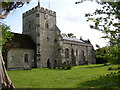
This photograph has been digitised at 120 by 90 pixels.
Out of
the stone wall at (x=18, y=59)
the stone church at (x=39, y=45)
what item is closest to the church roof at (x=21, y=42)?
the stone church at (x=39, y=45)

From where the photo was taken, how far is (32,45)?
120 ft

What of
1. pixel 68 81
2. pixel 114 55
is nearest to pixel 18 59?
pixel 68 81

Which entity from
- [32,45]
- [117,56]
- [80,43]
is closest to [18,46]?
[32,45]

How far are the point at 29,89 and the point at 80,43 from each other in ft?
136

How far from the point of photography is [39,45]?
37.0 m

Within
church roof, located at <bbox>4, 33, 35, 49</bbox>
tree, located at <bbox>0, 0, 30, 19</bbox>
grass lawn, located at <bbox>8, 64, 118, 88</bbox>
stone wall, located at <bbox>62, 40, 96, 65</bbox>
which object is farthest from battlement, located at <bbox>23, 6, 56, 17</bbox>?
tree, located at <bbox>0, 0, 30, 19</bbox>

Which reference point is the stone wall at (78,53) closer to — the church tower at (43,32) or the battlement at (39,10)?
the church tower at (43,32)

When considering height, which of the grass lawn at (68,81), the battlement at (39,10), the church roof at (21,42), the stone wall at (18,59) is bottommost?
the grass lawn at (68,81)

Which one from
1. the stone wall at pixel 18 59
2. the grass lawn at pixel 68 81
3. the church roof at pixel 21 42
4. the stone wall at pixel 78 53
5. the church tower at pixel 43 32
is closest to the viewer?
the grass lawn at pixel 68 81

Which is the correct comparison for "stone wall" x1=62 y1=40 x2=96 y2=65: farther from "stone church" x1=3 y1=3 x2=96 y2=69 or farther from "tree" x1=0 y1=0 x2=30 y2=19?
"tree" x1=0 y1=0 x2=30 y2=19

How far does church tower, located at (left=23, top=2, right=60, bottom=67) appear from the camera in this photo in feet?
122

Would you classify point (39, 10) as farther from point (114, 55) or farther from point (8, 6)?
point (114, 55)

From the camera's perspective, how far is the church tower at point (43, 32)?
37312 mm

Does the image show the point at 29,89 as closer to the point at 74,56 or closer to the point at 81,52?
the point at 74,56
